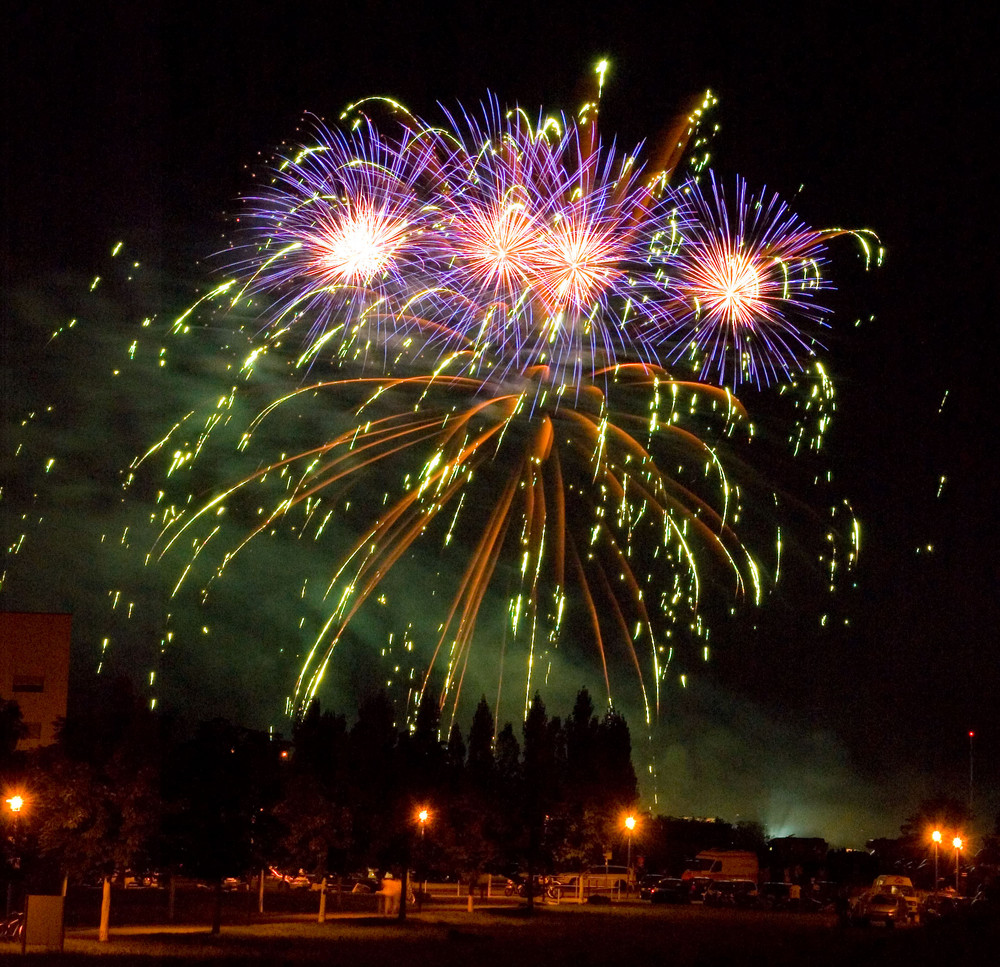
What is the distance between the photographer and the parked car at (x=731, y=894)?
168 ft

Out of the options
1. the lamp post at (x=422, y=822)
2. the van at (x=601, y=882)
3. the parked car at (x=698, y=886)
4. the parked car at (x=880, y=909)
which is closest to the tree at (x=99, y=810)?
the lamp post at (x=422, y=822)

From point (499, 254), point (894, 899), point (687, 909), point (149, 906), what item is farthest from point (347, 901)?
point (499, 254)

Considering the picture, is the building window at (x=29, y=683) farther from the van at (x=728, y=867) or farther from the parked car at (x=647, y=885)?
the van at (x=728, y=867)

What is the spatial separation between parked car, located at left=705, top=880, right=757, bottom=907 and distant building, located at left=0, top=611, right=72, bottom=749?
95.9 ft

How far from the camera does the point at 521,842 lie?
4516cm

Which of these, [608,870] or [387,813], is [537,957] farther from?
[608,870]

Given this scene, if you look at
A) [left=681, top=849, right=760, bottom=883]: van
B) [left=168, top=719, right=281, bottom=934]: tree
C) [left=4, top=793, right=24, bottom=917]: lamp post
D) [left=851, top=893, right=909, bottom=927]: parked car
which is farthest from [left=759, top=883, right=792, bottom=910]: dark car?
[left=4, top=793, right=24, bottom=917]: lamp post

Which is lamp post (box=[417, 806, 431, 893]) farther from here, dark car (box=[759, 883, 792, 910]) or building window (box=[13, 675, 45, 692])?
building window (box=[13, 675, 45, 692])

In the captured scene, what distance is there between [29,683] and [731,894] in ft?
105

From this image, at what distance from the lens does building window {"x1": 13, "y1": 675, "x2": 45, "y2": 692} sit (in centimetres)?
5645

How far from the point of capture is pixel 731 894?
176 feet

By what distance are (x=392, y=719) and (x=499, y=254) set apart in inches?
2029

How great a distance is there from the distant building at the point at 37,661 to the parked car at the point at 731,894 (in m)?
29.2

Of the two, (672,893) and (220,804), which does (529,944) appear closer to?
(220,804)
